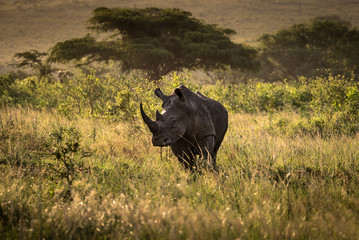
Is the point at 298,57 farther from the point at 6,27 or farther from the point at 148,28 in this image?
the point at 6,27

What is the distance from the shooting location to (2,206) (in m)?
2.95

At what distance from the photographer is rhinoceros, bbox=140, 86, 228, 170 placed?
3.53 meters

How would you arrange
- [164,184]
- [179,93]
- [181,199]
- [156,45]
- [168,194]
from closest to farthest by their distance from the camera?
[181,199]
[168,194]
[164,184]
[179,93]
[156,45]

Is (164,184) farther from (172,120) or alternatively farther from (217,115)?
(217,115)

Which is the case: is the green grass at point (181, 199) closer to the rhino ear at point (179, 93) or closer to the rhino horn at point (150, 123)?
the rhino horn at point (150, 123)

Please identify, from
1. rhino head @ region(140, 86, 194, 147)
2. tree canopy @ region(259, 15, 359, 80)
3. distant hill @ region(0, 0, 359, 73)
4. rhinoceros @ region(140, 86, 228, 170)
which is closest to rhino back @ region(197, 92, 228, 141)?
rhinoceros @ region(140, 86, 228, 170)

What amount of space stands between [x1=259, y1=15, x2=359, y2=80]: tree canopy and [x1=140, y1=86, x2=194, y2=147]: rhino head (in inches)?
1258

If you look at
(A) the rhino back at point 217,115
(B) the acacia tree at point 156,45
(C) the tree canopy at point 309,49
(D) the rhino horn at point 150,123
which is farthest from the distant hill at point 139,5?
(D) the rhino horn at point 150,123

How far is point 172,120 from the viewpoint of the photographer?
3.61 m

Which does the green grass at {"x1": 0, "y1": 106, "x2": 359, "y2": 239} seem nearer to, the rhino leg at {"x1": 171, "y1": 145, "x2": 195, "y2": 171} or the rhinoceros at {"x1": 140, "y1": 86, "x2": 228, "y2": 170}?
the rhino leg at {"x1": 171, "y1": 145, "x2": 195, "y2": 171}

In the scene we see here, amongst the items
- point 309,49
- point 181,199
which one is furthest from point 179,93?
point 309,49

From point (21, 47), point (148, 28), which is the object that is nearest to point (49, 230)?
point (148, 28)

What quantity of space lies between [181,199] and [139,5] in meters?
98.9

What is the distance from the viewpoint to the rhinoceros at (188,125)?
353 centimetres
